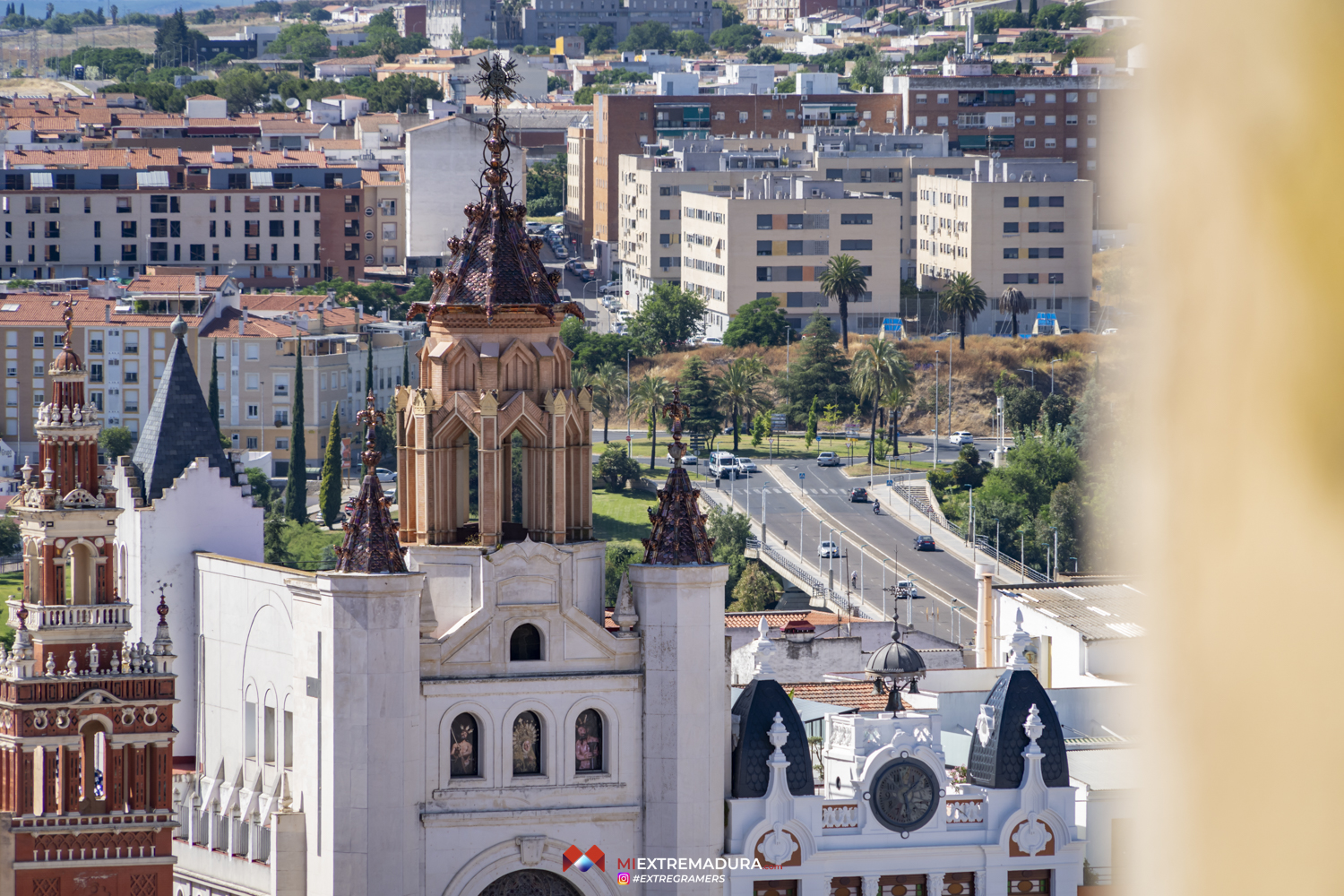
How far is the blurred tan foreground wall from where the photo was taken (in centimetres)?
1330

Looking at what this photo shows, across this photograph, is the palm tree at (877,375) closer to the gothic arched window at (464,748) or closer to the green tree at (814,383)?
the green tree at (814,383)

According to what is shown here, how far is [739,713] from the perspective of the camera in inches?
1992

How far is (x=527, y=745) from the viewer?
164 feet

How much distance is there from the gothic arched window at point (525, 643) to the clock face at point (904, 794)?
7.42 meters

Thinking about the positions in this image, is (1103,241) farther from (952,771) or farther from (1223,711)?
(1223,711)

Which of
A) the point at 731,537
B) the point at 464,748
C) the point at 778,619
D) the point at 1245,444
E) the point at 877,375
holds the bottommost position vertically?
the point at 731,537

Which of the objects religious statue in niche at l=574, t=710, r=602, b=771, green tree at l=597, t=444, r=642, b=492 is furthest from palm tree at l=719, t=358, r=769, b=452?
religious statue in niche at l=574, t=710, r=602, b=771

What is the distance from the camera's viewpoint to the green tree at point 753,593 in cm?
13025

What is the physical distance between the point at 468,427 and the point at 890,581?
95.2 metres

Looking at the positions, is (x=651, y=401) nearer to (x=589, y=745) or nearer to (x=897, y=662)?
(x=897, y=662)

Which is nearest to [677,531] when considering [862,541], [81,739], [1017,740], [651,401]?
[1017,740]

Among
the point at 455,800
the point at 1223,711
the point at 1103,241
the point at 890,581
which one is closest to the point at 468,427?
the point at 455,800

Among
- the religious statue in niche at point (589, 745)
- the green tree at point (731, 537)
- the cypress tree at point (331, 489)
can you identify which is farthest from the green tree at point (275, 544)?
the religious statue in niche at point (589, 745)

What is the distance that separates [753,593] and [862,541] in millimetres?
23525
